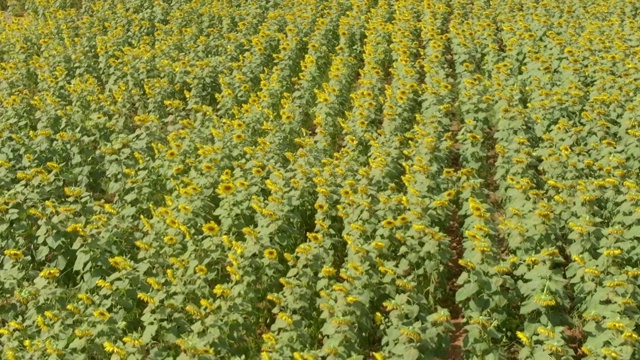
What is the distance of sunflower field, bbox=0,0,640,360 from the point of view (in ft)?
20.4

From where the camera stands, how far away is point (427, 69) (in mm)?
11289

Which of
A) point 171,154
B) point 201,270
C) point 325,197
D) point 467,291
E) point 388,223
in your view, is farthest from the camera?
point 171,154

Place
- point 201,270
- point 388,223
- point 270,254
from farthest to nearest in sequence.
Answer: point 388,223 → point 270,254 → point 201,270

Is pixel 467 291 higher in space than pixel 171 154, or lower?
lower

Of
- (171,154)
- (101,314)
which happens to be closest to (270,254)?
(101,314)

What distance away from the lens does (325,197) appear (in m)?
7.82

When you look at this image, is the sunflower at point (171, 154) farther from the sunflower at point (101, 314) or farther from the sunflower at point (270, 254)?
the sunflower at point (101, 314)

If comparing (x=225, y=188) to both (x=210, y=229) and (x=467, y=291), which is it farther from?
(x=467, y=291)

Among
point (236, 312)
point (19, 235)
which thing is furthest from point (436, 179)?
point (19, 235)

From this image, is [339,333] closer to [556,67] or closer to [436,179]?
[436,179]

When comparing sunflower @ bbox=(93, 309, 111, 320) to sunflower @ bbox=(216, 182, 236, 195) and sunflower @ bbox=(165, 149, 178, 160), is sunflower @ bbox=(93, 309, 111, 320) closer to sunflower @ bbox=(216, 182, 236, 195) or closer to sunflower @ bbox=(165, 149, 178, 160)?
sunflower @ bbox=(216, 182, 236, 195)

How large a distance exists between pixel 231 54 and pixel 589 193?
25.3 feet

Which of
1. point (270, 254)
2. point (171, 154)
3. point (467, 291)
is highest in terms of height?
point (171, 154)

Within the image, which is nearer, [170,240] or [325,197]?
[170,240]
